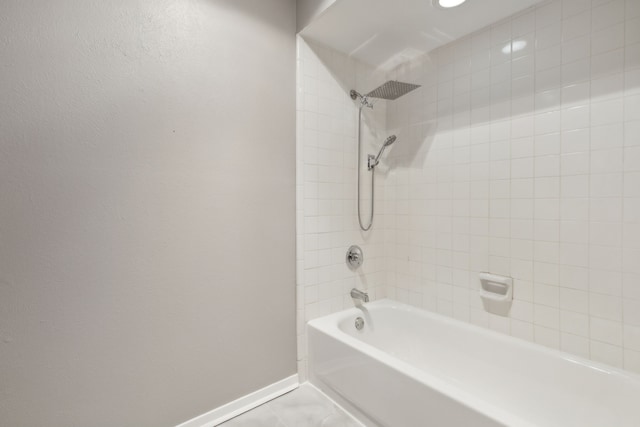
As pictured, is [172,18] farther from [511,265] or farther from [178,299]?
[511,265]

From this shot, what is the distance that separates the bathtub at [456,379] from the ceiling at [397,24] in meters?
1.83

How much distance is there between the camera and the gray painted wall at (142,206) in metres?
1.09

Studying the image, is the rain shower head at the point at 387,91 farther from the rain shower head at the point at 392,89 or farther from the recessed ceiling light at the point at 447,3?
the recessed ceiling light at the point at 447,3

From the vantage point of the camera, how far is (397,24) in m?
1.71

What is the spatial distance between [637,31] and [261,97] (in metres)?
1.79

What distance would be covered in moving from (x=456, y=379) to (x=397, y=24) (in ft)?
7.12

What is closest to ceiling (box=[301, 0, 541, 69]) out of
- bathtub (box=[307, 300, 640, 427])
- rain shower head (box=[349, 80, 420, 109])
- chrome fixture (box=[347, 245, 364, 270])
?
rain shower head (box=[349, 80, 420, 109])

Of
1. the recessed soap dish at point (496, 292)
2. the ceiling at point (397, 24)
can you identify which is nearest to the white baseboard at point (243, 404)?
the recessed soap dish at point (496, 292)

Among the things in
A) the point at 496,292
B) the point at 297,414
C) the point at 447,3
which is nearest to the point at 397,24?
the point at 447,3

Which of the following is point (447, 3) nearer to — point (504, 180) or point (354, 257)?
point (504, 180)

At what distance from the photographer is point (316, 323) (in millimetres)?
1817

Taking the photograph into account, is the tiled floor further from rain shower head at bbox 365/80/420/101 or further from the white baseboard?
rain shower head at bbox 365/80/420/101

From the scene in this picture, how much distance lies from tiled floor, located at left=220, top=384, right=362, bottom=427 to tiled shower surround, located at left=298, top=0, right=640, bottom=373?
25 centimetres

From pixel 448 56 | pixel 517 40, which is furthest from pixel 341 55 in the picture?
pixel 517 40
